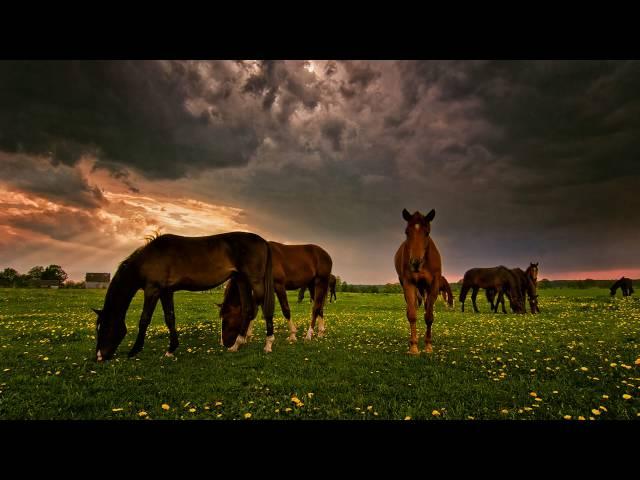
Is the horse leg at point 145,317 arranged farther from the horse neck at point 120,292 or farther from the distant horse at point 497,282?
the distant horse at point 497,282

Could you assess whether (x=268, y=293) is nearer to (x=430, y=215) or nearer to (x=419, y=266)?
(x=419, y=266)

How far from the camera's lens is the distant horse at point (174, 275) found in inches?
335

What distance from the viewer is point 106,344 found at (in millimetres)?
8281

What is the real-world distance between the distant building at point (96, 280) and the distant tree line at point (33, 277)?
515 centimetres

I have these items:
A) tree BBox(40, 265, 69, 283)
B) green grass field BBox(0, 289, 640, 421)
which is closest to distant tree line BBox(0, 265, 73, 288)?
tree BBox(40, 265, 69, 283)

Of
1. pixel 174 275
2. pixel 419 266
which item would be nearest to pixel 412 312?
pixel 419 266

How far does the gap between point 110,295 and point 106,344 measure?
1.26 meters

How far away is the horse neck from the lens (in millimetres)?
8588

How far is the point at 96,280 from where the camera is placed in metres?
85.5

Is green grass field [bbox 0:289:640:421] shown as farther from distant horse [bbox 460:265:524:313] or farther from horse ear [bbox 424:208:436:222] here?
distant horse [bbox 460:265:524:313]

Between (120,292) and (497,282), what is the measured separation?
2215cm

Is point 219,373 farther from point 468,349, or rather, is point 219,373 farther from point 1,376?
point 468,349

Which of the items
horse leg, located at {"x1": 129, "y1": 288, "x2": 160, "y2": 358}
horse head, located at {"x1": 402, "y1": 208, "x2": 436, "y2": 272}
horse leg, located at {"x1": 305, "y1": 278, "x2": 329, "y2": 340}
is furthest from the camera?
horse leg, located at {"x1": 305, "y1": 278, "x2": 329, "y2": 340}

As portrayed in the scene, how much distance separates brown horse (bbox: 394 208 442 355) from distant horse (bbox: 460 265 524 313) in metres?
14.8
